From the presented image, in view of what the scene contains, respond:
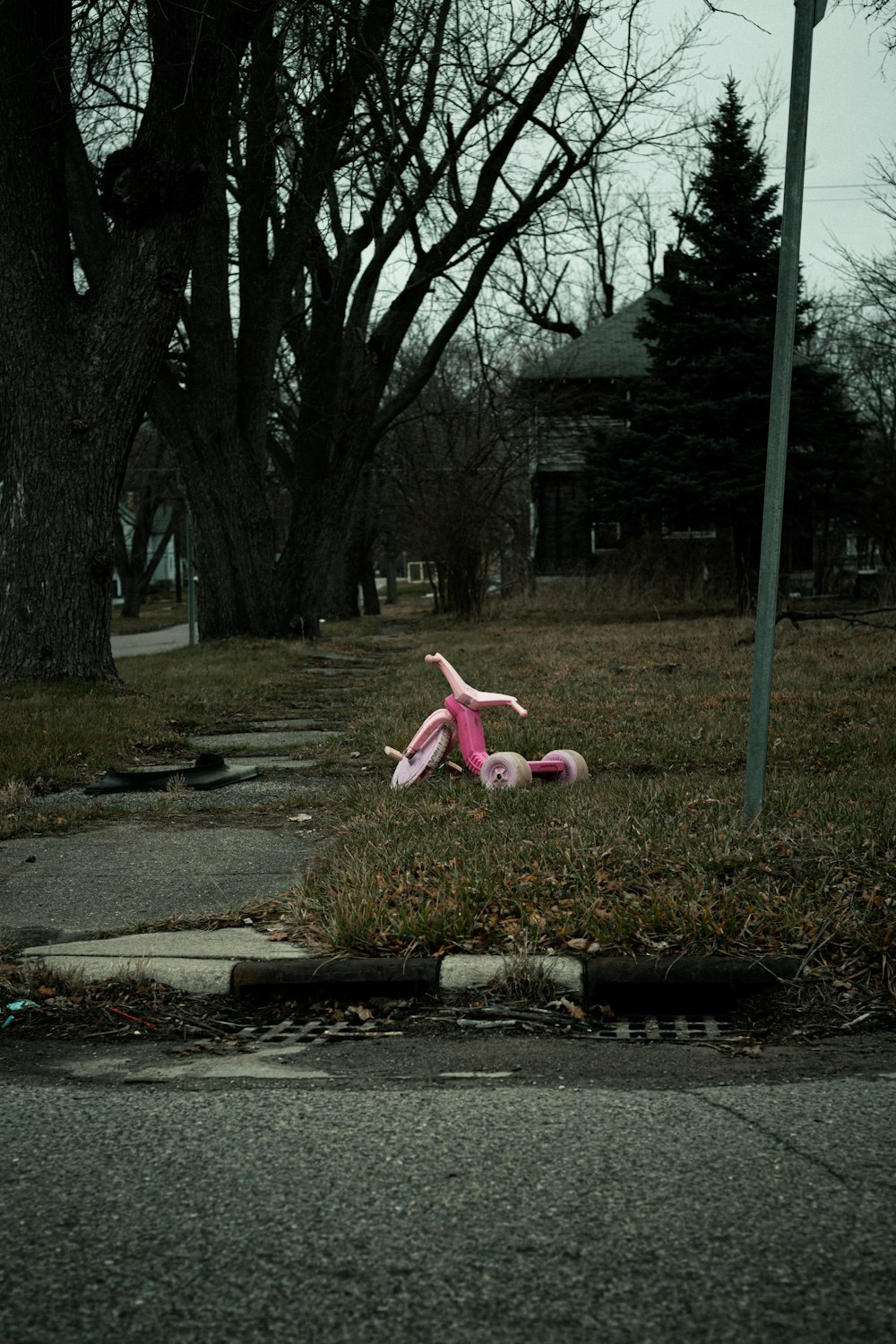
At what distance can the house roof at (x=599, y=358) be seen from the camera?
3659cm

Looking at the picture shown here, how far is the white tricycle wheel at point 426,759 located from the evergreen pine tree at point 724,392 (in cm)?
1821

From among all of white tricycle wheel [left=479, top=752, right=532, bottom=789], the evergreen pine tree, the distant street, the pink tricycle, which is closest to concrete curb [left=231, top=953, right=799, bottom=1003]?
white tricycle wheel [left=479, top=752, right=532, bottom=789]

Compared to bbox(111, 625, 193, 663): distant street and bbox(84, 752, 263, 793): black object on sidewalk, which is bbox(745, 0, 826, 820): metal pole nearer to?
bbox(84, 752, 263, 793): black object on sidewalk

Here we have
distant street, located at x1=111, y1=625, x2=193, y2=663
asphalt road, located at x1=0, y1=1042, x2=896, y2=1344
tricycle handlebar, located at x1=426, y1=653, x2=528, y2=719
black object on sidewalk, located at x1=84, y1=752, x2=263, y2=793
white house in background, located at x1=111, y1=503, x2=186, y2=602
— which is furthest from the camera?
white house in background, located at x1=111, y1=503, x2=186, y2=602

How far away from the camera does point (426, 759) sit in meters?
6.91

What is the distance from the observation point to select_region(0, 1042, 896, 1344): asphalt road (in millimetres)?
2062

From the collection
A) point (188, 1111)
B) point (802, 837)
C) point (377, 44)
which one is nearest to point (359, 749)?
point (802, 837)

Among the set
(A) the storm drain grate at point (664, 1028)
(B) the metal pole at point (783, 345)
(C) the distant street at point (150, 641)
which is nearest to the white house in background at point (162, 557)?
(C) the distant street at point (150, 641)

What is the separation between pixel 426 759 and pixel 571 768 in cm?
80

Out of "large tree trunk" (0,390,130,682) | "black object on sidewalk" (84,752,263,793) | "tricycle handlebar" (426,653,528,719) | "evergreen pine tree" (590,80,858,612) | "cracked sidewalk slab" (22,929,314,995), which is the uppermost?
"evergreen pine tree" (590,80,858,612)

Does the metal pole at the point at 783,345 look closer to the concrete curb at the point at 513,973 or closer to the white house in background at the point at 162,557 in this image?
the concrete curb at the point at 513,973

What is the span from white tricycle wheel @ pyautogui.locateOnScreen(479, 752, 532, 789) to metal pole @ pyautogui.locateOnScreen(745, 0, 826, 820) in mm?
1567

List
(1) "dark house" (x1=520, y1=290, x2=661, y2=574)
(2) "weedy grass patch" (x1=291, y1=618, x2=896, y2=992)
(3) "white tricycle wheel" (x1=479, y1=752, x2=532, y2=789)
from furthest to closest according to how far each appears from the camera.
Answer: (1) "dark house" (x1=520, y1=290, x2=661, y2=574) < (3) "white tricycle wheel" (x1=479, y1=752, x2=532, y2=789) < (2) "weedy grass patch" (x1=291, y1=618, x2=896, y2=992)

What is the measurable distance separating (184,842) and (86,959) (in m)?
1.83
